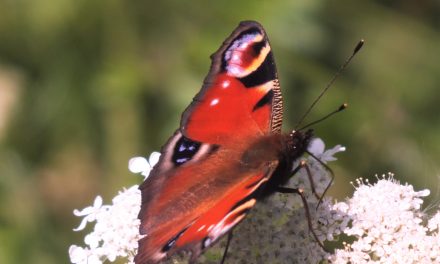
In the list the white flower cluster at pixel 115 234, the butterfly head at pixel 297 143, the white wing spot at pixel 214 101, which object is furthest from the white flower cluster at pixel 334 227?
the white wing spot at pixel 214 101

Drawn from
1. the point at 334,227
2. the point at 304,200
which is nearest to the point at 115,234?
the point at 304,200

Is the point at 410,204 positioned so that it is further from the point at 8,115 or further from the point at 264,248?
the point at 8,115

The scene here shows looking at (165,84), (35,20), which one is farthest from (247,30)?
(35,20)

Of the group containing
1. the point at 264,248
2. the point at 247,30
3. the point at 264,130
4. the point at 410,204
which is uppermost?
the point at 247,30

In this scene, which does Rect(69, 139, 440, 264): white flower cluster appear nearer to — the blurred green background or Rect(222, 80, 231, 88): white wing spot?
Rect(222, 80, 231, 88): white wing spot

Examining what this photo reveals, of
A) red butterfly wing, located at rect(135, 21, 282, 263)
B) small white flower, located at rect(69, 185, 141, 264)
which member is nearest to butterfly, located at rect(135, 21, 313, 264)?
red butterfly wing, located at rect(135, 21, 282, 263)

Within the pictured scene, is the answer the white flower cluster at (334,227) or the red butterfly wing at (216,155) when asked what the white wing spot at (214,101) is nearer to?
the red butterfly wing at (216,155)
